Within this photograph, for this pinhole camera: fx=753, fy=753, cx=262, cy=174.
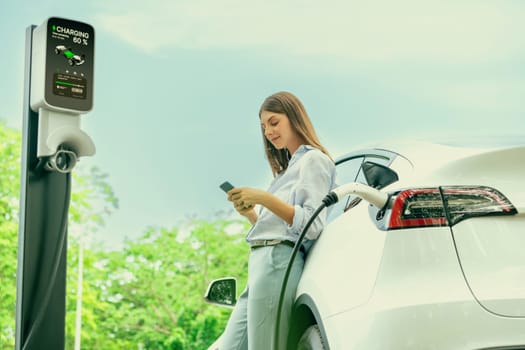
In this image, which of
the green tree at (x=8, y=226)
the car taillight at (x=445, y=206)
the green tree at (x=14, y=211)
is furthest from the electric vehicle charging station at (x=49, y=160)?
the green tree at (x=8, y=226)

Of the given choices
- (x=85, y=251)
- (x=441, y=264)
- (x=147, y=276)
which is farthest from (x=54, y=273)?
(x=147, y=276)

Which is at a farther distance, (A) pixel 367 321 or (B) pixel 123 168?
(B) pixel 123 168

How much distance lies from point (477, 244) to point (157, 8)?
76.8 feet

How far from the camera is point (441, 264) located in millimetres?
1280

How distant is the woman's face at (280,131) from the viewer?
1.97 metres

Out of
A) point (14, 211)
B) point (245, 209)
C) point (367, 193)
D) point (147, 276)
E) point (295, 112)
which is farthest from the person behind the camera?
point (147, 276)

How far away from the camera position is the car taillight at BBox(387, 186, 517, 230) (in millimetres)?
1297

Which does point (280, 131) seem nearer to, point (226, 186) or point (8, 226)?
point (226, 186)

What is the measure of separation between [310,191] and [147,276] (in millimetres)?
16638

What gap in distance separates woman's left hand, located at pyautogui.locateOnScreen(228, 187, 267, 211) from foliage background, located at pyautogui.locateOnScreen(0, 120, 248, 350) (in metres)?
15.4

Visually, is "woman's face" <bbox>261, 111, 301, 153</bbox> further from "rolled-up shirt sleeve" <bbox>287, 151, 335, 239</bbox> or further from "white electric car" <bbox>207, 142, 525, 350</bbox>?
"white electric car" <bbox>207, 142, 525, 350</bbox>

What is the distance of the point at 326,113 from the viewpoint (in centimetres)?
2209

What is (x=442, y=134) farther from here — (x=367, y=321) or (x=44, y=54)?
(x=44, y=54)

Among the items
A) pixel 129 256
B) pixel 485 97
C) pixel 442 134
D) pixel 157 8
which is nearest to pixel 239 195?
pixel 442 134
